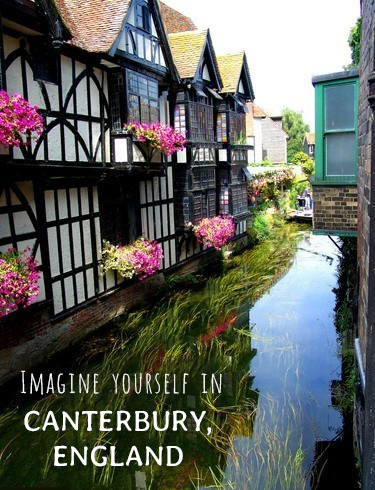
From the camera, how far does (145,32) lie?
12461mm

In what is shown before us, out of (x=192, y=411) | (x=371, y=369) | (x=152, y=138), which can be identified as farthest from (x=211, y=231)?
(x=371, y=369)

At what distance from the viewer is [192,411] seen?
7961 mm

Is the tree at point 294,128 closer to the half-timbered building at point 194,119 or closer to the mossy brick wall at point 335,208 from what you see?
the half-timbered building at point 194,119

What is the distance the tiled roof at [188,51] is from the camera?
15312mm

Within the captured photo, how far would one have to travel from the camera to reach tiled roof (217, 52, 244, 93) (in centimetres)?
1900

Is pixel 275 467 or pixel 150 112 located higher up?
pixel 150 112

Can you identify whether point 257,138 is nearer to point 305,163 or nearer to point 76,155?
point 305,163

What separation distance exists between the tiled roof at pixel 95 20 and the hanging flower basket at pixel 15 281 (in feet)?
15.8

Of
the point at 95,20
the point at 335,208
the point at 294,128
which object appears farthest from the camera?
the point at 294,128

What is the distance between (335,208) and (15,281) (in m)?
5.55

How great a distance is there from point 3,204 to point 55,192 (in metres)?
1.70

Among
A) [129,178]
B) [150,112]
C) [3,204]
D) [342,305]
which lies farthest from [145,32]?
[342,305]

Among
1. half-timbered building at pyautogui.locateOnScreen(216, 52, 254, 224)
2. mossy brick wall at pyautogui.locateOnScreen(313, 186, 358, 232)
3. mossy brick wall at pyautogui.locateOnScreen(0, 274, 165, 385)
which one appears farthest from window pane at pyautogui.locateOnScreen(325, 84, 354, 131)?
half-timbered building at pyautogui.locateOnScreen(216, 52, 254, 224)

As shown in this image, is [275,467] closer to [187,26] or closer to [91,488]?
[91,488]
